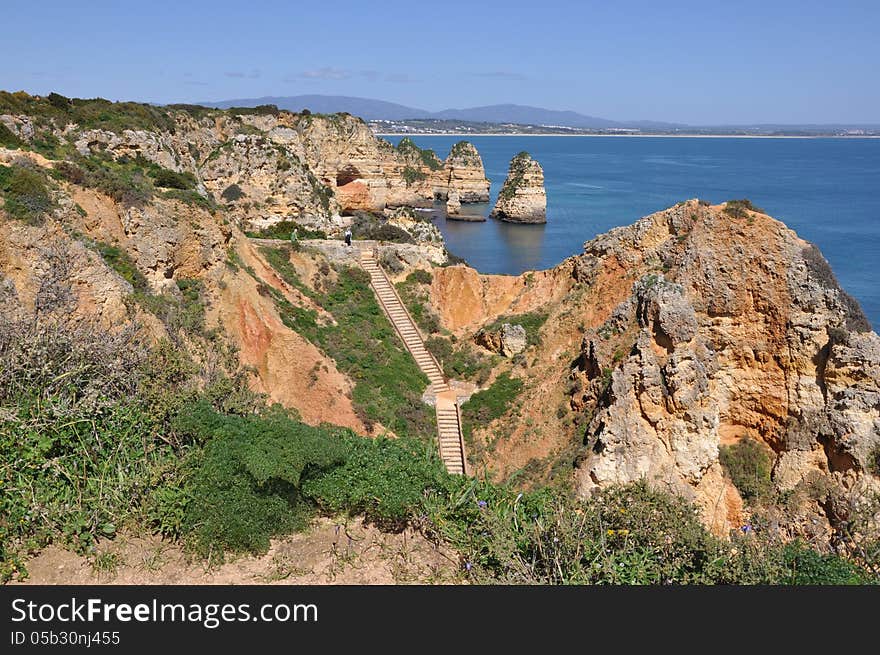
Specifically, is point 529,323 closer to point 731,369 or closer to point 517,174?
point 731,369

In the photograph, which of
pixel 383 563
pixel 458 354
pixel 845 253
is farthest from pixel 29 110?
pixel 845 253

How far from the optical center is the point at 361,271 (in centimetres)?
3784

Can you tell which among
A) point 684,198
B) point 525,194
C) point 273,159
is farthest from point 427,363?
point 684,198

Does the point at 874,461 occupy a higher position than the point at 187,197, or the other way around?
the point at 187,197

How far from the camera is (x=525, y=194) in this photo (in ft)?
328

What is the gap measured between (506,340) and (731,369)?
1095 centimetres

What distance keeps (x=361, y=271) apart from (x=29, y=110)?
68.7 ft

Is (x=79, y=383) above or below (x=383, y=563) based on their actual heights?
above

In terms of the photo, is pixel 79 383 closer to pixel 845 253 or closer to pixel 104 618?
pixel 104 618

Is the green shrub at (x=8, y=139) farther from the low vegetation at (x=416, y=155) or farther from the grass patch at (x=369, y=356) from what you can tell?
the low vegetation at (x=416, y=155)

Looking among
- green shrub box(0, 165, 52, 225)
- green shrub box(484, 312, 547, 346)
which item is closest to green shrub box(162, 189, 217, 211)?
green shrub box(0, 165, 52, 225)

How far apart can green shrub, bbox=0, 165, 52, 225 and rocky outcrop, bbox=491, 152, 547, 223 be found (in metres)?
84.0

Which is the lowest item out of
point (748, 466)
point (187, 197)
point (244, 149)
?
point (748, 466)

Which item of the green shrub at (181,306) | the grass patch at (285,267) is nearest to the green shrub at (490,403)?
the grass patch at (285,267)
